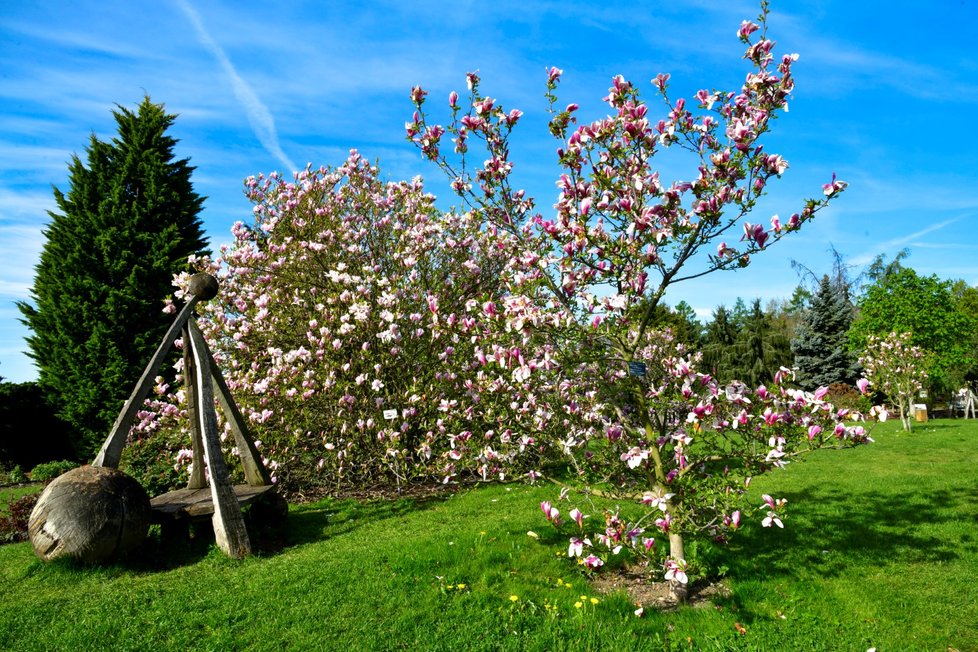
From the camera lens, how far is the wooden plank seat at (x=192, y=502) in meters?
7.36

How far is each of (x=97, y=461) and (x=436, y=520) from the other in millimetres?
4399

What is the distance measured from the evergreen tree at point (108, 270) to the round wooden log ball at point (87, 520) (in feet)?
31.9

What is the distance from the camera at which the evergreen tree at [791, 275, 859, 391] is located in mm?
31836

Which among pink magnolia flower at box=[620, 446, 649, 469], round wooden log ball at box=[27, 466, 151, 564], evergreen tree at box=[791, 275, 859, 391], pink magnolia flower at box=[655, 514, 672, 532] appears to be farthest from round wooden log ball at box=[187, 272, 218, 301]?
evergreen tree at box=[791, 275, 859, 391]

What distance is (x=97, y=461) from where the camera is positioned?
23.9 ft

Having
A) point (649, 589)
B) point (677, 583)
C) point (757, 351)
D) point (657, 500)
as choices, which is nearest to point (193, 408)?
point (649, 589)

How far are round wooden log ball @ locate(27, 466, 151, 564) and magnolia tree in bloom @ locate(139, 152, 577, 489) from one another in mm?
3236

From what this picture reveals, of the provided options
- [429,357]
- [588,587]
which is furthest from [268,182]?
[588,587]

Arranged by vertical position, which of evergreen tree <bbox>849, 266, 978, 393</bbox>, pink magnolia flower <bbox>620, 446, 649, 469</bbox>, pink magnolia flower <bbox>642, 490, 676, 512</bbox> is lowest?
pink magnolia flower <bbox>642, 490, 676, 512</bbox>

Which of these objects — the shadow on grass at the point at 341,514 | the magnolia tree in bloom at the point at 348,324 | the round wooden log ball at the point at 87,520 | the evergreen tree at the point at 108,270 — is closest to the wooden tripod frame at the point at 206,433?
the round wooden log ball at the point at 87,520

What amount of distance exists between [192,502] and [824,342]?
3290 centimetres

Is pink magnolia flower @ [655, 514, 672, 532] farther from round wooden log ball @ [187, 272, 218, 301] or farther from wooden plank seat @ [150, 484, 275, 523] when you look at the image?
round wooden log ball @ [187, 272, 218, 301]

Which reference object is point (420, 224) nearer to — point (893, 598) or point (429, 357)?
point (429, 357)

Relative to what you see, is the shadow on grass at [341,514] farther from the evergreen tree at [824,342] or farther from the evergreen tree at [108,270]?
the evergreen tree at [824,342]
